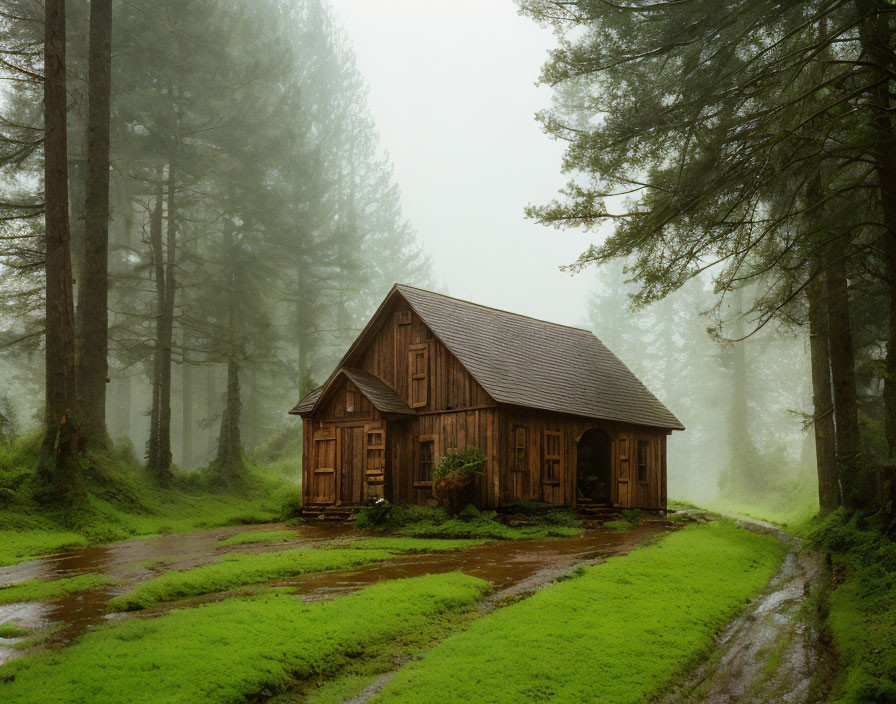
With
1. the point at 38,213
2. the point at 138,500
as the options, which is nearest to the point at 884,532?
the point at 138,500

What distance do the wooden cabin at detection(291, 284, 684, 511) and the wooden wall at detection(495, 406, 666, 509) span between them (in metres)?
0.03

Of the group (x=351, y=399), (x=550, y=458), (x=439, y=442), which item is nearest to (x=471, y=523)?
(x=439, y=442)

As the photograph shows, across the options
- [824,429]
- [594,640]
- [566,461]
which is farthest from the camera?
[566,461]

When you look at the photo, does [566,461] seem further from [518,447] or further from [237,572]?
[237,572]

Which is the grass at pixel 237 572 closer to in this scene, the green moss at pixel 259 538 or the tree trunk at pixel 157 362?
the green moss at pixel 259 538

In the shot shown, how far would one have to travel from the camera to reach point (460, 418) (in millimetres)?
21422

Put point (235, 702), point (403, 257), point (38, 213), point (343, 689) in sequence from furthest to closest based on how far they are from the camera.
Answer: point (403, 257), point (38, 213), point (343, 689), point (235, 702)

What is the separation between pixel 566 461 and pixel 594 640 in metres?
15.2

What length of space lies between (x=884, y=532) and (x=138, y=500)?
17232 mm

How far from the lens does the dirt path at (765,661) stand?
7.17 meters

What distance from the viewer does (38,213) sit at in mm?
18688

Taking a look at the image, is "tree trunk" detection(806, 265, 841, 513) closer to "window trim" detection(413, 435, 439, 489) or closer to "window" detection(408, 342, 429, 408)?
"window trim" detection(413, 435, 439, 489)

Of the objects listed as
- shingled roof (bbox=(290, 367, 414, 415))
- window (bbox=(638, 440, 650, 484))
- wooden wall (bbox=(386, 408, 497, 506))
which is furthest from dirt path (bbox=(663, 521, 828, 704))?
window (bbox=(638, 440, 650, 484))

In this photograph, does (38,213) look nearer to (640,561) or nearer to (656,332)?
(640,561)
